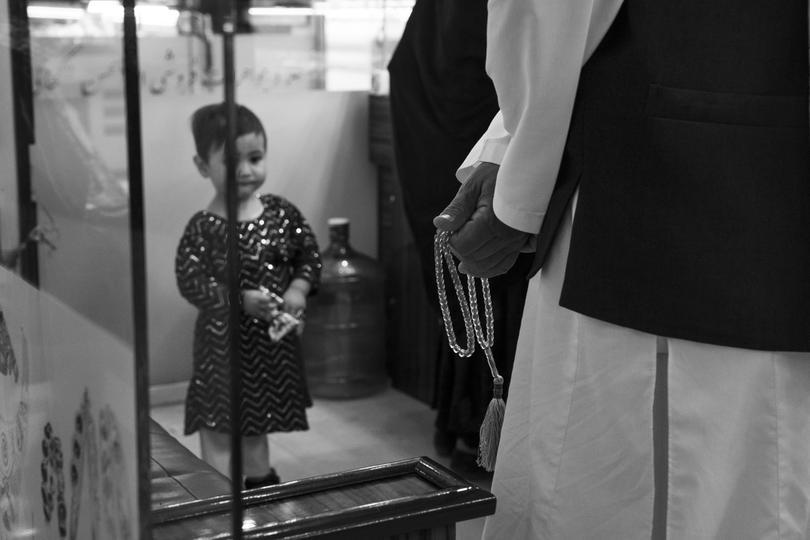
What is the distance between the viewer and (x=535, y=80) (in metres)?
1.09

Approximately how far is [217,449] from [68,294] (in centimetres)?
18

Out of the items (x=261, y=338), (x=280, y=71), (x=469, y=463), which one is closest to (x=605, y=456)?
(x=261, y=338)

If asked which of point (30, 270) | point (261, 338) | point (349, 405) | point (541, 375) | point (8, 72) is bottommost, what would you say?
point (349, 405)

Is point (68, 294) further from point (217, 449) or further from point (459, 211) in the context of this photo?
point (459, 211)

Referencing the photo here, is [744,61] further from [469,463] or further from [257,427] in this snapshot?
[469,463]

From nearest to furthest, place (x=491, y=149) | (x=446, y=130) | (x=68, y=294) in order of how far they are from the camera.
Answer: (x=68, y=294) < (x=491, y=149) < (x=446, y=130)

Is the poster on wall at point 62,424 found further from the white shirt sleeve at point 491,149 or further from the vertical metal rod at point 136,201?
the white shirt sleeve at point 491,149

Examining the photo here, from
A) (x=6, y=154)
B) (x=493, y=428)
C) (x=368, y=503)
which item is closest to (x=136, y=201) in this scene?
(x=6, y=154)

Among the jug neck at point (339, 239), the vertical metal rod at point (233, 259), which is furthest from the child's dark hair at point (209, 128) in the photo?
the jug neck at point (339, 239)

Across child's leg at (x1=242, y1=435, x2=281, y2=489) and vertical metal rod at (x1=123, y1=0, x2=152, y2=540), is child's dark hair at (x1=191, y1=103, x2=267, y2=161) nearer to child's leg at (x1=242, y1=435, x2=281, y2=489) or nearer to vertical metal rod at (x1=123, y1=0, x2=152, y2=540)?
vertical metal rod at (x1=123, y1=0, x2=152, y2=540)

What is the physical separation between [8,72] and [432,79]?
1.62m

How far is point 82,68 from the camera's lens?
0.56 m

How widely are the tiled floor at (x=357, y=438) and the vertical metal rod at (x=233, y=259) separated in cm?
195

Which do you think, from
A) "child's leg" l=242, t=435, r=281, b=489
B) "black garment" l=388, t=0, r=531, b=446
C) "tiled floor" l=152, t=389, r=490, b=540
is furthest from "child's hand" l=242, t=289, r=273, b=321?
"tiled floor" l=152, t=389, r=490, b=540
